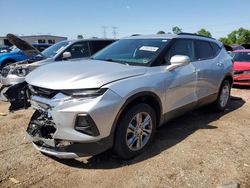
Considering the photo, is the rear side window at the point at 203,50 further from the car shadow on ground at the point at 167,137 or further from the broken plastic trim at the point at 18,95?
the broken plastic trim at the point at 18,95

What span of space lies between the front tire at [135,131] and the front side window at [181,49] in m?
1.01

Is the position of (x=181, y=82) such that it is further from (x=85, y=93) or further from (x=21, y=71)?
(x=21, y=71)

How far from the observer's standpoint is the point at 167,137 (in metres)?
4.84

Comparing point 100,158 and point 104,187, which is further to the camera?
point 100,158

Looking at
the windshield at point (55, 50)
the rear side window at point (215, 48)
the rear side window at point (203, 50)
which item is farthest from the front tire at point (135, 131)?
the windshield at point (55, 50)

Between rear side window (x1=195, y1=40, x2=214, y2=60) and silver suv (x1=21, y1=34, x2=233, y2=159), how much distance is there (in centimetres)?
26

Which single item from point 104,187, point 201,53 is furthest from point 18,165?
point 201,53

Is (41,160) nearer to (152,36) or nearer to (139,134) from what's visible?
(139,134)

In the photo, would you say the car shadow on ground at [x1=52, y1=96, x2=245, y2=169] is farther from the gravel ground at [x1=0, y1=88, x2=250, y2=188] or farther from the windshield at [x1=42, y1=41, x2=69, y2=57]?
the windshield at [x1=42, y1=41, x2=69, y2=57]

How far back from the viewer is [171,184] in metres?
3.36

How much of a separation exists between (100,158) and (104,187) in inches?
29.4

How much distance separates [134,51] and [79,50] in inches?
169

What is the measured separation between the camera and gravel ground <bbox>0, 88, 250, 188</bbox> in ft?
11.3

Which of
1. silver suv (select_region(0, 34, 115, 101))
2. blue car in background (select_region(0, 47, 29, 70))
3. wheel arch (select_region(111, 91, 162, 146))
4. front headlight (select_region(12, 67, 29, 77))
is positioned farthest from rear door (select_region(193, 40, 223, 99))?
blue car in background (select_region(0, 47, 29, 70))
